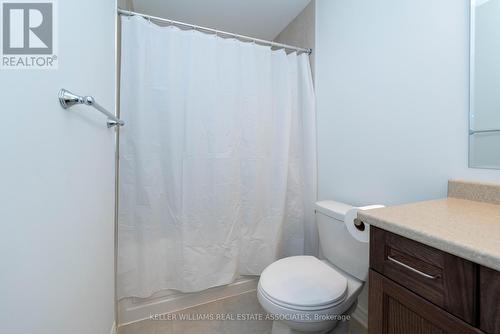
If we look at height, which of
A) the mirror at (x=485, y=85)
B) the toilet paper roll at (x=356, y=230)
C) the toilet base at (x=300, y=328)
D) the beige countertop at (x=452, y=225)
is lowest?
the toilet base at (x=300, y=328)

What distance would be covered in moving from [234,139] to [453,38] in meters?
1.18

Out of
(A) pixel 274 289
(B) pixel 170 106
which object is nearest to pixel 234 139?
(B) pixel 170 106

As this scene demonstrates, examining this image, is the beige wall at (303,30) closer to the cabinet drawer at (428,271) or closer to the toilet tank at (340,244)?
the toilet tank at (340,244)

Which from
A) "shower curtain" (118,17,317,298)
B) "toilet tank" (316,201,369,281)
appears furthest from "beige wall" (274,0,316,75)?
"toilet tank" (316,201,369,281)

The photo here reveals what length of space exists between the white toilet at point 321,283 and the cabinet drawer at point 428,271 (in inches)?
17.1

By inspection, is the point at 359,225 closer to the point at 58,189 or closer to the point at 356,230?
the point at 356,230

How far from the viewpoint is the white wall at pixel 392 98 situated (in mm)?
873

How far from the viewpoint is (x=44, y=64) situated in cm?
53

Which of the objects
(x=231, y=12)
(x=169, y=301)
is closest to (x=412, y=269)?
(x=169, y=301)

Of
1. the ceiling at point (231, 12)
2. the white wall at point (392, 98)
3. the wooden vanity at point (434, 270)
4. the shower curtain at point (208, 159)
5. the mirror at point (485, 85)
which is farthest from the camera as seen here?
the ceiling at point (231, 12)

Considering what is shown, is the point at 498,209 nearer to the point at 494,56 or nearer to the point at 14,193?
the point at 494,56

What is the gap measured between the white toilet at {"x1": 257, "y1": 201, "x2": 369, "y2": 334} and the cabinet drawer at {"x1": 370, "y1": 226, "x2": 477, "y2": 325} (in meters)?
0.43

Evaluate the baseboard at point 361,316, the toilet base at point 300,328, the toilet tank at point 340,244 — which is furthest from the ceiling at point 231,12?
the baseboard at point 361,316

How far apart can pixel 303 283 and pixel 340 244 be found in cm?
31
